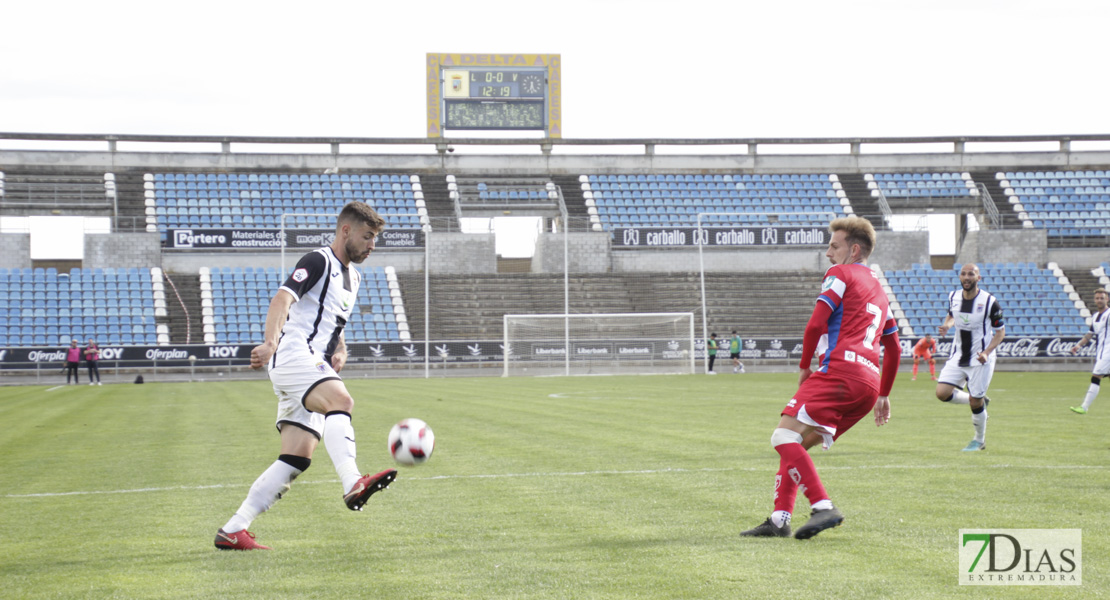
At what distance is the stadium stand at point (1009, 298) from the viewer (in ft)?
134

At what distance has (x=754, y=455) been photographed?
10.2 m

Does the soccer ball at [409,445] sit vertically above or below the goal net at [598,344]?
above

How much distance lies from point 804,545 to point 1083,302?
42.6 meters

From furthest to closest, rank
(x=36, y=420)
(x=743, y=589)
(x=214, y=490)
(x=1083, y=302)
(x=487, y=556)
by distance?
(x=1083, y=302), (x=36, y=420), (x=214, y=490), (x=487, y=556), (x=743, y=589)

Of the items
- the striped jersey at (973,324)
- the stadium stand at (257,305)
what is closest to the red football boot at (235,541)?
the striped jersey at (973,324)

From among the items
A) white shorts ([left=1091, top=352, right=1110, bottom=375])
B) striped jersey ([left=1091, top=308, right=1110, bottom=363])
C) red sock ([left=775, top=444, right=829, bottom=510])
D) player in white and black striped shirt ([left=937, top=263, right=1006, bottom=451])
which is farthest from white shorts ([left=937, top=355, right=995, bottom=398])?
red sock ([left=775, top=444, right=829, bottom=510])

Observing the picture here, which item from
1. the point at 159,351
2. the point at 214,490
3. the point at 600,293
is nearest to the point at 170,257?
the point at 159,351

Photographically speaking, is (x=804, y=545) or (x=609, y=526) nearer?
(x=804, y=545)

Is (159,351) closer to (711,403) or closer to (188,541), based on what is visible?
(711,403)

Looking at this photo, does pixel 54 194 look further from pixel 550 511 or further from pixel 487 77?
pixel 550 511

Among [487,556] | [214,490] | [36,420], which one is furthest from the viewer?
[36,420]

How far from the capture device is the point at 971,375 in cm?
1194

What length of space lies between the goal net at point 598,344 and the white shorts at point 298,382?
30217 mm

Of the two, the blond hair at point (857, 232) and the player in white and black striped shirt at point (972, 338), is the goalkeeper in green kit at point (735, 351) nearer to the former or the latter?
the player in white and black striped shirt at point (972, 338)
